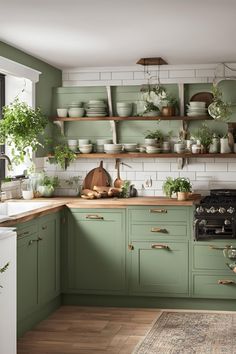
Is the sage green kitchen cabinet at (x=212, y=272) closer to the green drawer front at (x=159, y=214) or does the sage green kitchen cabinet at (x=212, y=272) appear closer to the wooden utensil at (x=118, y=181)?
the green drawer front at (x=159, y=214)

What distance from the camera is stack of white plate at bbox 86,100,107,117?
763cm

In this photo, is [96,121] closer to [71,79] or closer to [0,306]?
[71,79]

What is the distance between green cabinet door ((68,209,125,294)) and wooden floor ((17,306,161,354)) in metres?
0.25

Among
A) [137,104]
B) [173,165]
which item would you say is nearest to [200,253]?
[173,165]

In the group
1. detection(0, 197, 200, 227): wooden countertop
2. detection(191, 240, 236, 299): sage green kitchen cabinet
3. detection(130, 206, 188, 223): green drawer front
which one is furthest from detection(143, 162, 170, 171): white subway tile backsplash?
detection(191, 240, 236, 299): sage green kitchen cabinet

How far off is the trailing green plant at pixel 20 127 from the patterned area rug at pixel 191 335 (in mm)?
2079

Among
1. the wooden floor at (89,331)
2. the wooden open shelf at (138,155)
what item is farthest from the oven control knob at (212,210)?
the wooden floor at (89,331)

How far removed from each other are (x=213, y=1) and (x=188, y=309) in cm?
334

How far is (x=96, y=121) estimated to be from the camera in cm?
784

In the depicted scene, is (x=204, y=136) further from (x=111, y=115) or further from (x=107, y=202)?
(x=107, y=202)

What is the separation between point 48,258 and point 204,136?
2.14m

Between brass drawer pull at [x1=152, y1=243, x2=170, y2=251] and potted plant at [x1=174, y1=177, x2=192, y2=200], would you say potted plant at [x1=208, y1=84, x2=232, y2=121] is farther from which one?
brass drawer pull at [x1=152, y1=243, x2=170, y2=251]

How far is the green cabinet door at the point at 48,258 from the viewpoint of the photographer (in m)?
6.23

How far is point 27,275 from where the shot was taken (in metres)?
5.80
